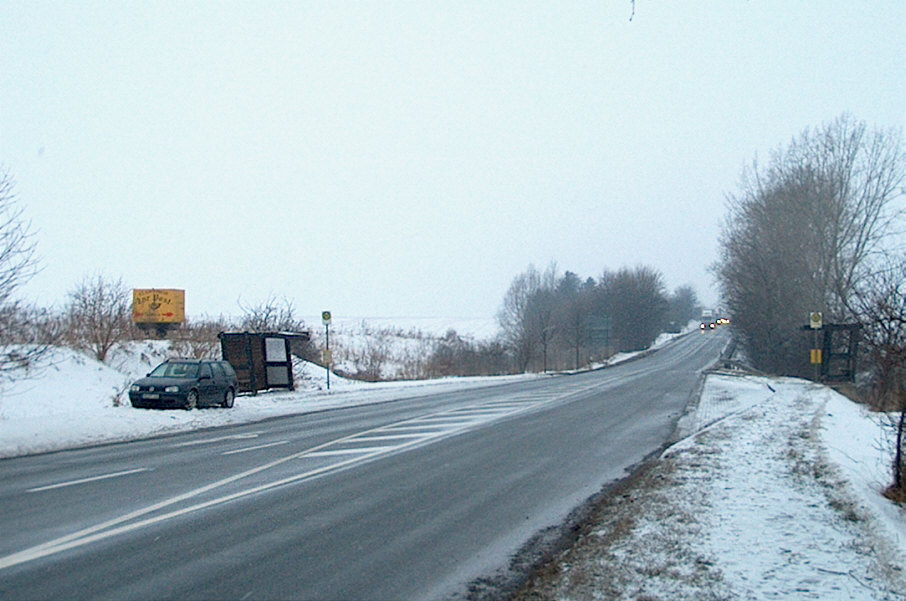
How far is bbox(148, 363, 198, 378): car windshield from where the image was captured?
23391 mm

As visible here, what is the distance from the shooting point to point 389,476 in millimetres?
11961

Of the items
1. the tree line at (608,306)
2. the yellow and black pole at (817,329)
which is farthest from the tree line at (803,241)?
the tree line at (608,306)

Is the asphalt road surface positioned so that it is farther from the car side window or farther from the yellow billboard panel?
the yellow billboard panel

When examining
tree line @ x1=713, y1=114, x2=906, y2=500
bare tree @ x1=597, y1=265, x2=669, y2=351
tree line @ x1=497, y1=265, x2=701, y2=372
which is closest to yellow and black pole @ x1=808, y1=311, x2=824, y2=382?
tree line @ x1=713, y1=114, x2=906, y2=500

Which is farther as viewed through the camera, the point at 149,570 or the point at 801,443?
the point at 801,443

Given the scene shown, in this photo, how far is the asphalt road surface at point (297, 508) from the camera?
21.6ft

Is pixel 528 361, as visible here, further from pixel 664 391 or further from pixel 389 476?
pixel 389 476

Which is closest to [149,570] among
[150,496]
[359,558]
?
[359,558]

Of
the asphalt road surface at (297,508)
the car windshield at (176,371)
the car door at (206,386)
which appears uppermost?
the car windshield at (176,371)

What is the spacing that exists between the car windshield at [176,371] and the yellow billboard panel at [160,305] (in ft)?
60.9

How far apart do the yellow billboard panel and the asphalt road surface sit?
24.5m

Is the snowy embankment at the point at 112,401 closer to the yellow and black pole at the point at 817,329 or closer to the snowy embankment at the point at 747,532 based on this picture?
the snowy embankment at the point at 747,532

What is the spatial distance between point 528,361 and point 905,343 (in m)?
55.2

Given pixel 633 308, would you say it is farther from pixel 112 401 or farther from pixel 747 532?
pixel 747 532
